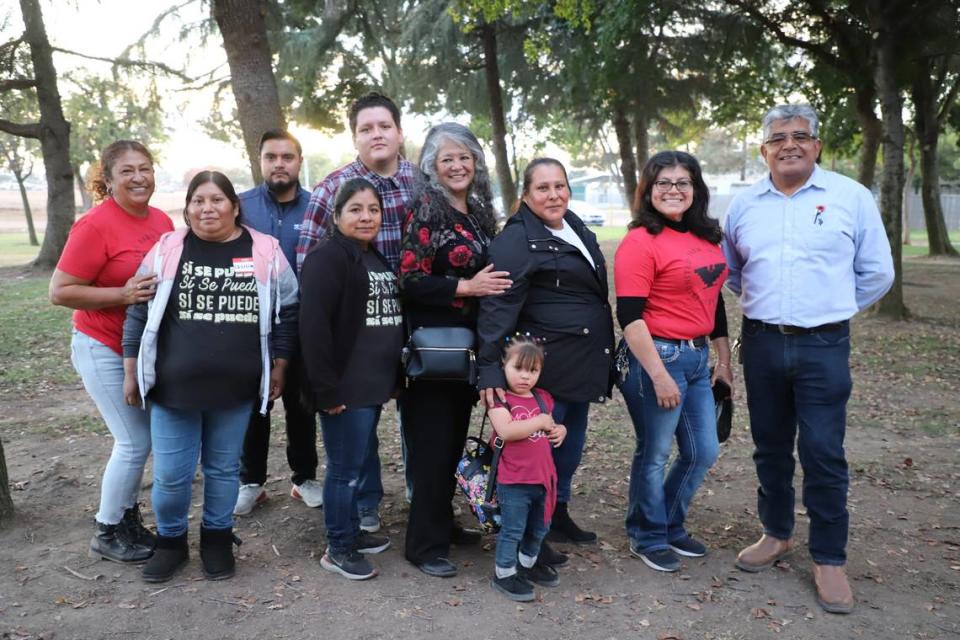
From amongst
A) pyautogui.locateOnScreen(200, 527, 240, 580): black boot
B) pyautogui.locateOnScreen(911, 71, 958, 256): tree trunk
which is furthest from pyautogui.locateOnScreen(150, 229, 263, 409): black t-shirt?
pyautogui.locateOnScreen(911, 71, 958, 256): tree trunk

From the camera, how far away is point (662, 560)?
3.95m

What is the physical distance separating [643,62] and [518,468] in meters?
11.9

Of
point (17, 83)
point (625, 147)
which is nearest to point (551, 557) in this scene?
point (625, 147)

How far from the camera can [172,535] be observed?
12.4 feet

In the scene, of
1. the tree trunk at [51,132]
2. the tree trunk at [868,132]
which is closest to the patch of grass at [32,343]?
the tree trunk at [51,132]

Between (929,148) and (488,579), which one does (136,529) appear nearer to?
(488,579)

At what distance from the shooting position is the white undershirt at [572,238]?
370 centimetres

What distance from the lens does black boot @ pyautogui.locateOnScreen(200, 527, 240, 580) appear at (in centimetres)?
377

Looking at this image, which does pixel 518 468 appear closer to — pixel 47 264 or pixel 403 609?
pixel 403 609

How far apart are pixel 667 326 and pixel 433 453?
49.6 inches

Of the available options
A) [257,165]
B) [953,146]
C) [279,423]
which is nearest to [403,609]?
[279,423]

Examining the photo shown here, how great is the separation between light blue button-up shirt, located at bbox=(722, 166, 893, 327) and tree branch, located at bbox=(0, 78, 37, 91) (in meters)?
17.4

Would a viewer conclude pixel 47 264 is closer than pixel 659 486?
No

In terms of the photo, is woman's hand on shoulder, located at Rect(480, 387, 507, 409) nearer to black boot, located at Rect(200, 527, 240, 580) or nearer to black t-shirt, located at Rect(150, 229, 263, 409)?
black t-shirt, located at Rect(150, 229, 263, 409)
